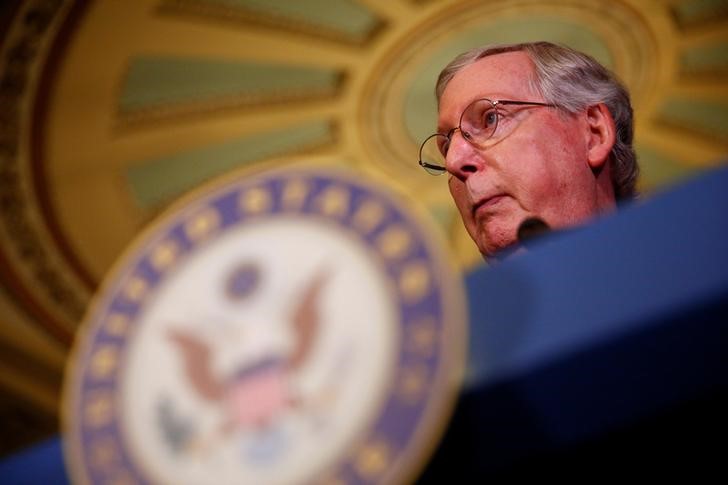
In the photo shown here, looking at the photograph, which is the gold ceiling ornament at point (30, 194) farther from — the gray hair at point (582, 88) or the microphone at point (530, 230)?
the microphone at point (530, 230)

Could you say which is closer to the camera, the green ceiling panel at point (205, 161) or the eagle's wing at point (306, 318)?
the eagle's wing at point (306, 318)

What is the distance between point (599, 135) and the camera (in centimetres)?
121

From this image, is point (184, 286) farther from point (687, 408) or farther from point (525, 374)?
point (687, 408)

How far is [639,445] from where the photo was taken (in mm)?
635

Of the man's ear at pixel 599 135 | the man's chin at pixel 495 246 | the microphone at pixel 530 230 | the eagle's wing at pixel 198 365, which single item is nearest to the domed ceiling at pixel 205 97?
the man's ear at pixel 599 135

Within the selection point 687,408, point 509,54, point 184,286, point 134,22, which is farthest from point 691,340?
point 134,22

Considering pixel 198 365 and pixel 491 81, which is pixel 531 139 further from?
pixel 198 365

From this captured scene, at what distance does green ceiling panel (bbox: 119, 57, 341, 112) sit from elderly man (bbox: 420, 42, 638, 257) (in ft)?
9.84

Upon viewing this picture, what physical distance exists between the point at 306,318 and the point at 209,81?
3802mm

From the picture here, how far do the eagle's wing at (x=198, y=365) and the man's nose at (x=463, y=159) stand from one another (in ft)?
1.86

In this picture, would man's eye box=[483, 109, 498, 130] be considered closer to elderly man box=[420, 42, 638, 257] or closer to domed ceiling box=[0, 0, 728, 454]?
elderly man box=[420, 42, 638, 257]

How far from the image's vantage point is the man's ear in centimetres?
119

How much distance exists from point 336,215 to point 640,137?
472cm

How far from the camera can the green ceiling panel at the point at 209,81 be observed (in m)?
4.09
